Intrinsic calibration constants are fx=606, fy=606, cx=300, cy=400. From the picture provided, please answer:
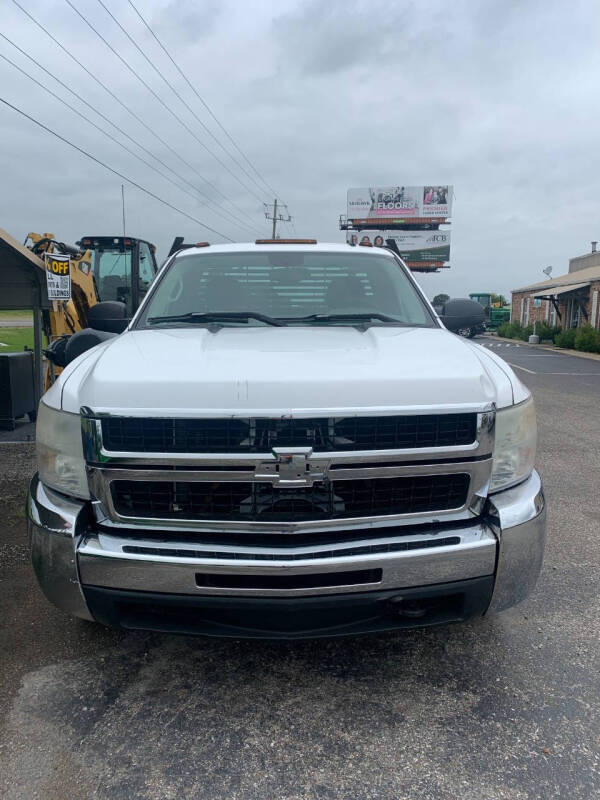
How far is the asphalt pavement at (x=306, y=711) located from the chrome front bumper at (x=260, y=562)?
1.53 ft

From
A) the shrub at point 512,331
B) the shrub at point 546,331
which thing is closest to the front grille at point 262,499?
the shrub at point 546,331

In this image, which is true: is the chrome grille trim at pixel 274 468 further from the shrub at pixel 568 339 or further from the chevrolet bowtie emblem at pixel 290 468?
the shrub at pixel 568 339

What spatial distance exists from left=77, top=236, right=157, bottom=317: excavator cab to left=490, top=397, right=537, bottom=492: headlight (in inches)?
447

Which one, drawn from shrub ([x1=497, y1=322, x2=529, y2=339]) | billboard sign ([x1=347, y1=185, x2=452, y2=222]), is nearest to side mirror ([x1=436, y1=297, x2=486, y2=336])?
shrub ([x1=497, y1=322, x2=529, y2=339])

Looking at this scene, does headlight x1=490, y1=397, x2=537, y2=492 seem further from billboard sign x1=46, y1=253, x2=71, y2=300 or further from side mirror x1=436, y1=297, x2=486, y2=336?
billboard sign x1=46, y1=253, x2=71, y2=300

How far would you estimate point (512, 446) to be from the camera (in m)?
2.39

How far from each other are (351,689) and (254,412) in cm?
132

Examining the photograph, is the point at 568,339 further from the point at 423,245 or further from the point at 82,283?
the point at 423,245

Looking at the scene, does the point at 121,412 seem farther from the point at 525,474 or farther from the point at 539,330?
the point at 539,330

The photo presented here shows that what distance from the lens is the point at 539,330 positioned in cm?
3900

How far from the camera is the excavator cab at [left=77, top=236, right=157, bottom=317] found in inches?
507

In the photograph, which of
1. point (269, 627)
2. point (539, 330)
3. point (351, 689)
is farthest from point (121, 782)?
point (539, 330)

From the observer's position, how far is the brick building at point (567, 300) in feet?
110

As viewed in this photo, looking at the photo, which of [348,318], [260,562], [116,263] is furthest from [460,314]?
[116,263]
